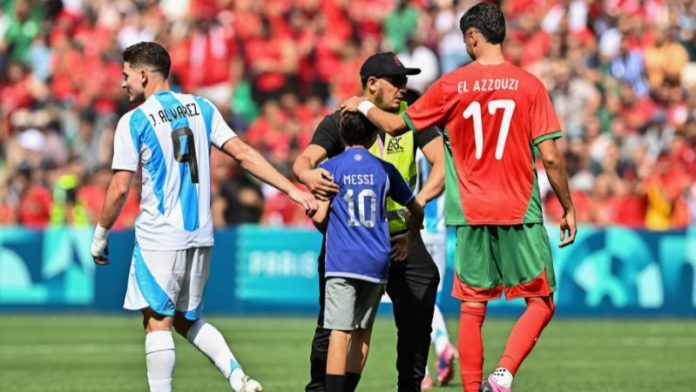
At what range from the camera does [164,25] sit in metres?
26.3

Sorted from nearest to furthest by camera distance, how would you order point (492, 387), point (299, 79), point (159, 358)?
point (492, 387) → point (159, 358) → point (299, 79)

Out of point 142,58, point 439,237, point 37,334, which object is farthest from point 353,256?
point 37,334

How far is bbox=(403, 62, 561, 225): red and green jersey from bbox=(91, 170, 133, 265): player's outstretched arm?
177cm

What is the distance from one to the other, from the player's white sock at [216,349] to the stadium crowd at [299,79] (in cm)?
1283

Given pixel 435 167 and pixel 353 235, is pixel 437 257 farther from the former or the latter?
pixel 353 235

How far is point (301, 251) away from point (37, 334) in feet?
14.5

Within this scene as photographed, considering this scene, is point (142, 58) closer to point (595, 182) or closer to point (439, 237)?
point (439, 237)

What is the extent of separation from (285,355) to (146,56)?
672 cm

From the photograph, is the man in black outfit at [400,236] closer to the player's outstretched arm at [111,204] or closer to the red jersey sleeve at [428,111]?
the red jersey sleeve at [428,111]

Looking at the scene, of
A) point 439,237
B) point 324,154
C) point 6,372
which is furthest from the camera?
point 6,372

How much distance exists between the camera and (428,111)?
947 cm

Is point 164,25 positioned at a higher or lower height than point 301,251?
higher

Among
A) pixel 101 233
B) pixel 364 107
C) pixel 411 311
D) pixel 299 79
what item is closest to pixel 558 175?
pixel 364 107

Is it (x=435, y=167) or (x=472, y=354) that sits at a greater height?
(x=435, y=167)
